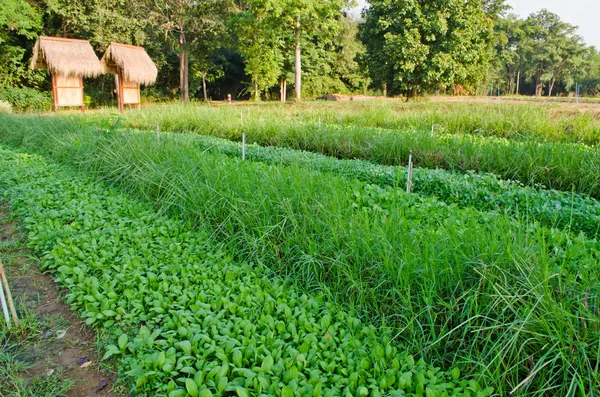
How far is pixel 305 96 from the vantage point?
31344 mm

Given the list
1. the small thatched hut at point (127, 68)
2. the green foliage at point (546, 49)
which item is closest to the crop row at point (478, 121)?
the small thatched hut at point (127, 68)

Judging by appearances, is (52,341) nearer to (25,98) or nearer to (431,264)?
(431,264)

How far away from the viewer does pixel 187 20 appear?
76.9ft

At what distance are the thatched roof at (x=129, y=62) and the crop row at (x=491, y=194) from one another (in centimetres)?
1420

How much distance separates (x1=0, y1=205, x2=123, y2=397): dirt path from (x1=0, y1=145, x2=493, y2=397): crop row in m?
0.12

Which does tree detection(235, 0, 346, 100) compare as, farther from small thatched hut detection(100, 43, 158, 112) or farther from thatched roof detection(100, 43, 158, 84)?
small thatched hut detection(100, 43, 158, 112)

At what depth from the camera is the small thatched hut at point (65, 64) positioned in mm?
16825

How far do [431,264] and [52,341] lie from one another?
238 centimetres

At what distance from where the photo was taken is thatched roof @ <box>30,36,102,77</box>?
1675 cm

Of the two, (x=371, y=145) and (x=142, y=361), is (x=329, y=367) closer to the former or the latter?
(x=142, y=361)

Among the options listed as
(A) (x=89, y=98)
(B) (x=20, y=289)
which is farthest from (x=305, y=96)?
(B) (x=20, y=289)

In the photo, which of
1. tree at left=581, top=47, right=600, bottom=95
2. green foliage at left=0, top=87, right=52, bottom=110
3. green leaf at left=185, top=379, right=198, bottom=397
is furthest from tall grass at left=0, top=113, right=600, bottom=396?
tree at left=581, top=47, right=600, bottom=95


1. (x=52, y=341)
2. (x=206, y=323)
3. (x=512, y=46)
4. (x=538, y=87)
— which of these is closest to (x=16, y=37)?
(x=52, y=341)

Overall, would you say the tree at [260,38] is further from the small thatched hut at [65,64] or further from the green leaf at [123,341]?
the green leaf at [123,341]
